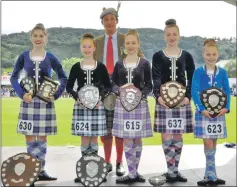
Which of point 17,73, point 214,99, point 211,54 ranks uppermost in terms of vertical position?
point 211,54

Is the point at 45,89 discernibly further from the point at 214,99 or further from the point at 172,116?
the point at 214,99

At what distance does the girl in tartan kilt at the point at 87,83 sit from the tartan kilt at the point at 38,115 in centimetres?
22

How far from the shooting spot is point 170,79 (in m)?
3.48

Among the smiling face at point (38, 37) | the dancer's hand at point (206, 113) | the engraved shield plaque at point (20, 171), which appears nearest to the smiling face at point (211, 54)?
the dancer's hand at point (206, 113)

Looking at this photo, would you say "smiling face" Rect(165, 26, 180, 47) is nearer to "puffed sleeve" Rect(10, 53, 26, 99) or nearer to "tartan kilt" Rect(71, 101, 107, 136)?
"tartan kilt" Rect(71, 101, 107, 136)

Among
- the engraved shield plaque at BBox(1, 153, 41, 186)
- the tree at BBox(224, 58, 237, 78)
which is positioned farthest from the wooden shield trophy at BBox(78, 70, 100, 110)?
the tree at BBox(224, 58, 237, 78)

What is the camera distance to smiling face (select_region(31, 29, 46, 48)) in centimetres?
344

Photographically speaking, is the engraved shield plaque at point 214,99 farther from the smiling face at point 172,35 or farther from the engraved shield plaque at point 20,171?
the engraved shield plaque at point 20,171

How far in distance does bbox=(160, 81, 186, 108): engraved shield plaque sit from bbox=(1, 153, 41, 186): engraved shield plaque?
1149 mm

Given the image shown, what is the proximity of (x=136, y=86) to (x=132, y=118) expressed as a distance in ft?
0.88

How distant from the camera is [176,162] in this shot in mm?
3604

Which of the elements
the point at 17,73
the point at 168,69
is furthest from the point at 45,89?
the point at 168,69

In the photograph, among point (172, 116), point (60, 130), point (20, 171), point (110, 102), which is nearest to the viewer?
point (20, 171)

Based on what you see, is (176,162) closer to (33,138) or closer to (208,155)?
(208,155)
